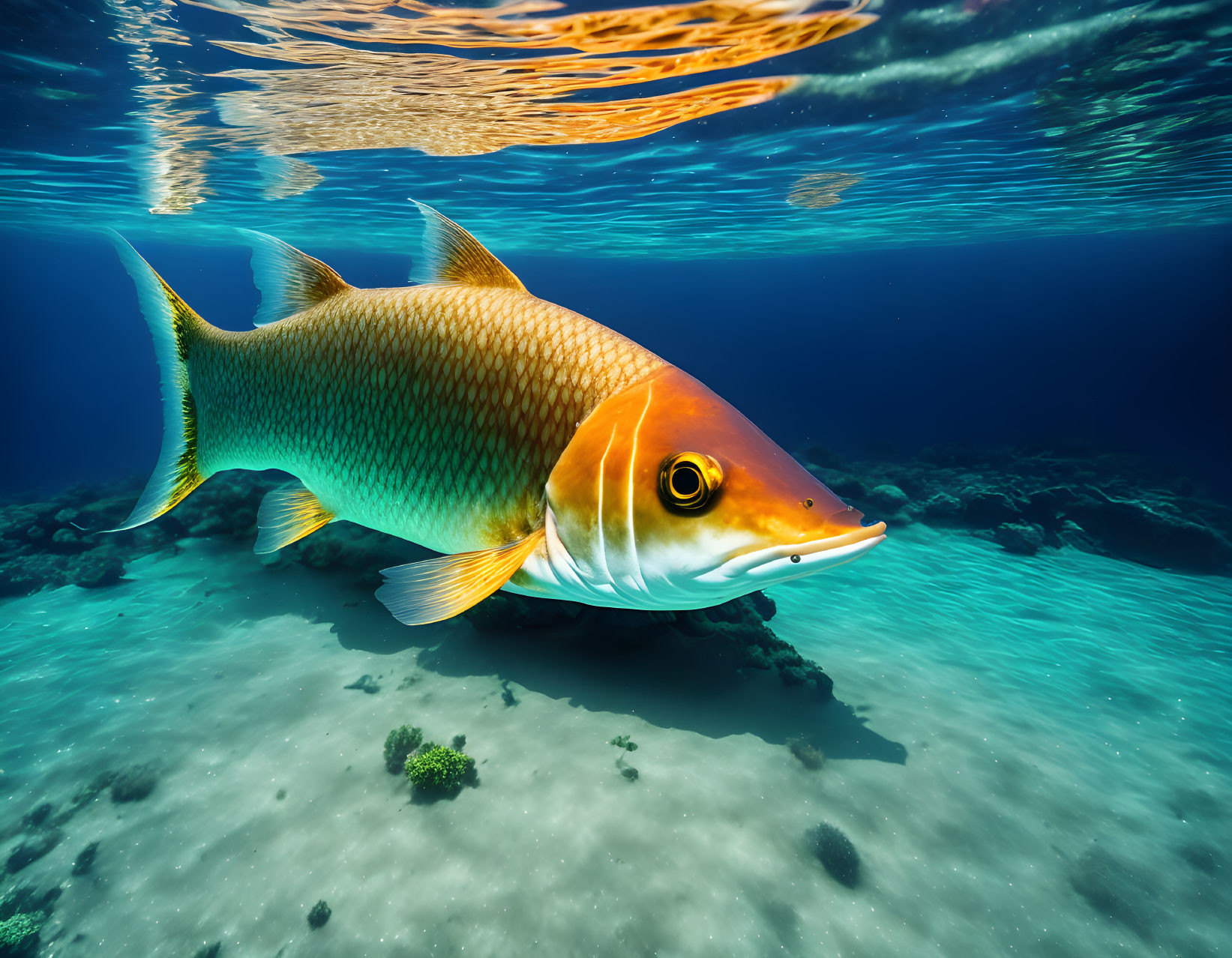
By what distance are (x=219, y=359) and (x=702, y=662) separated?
213 inches

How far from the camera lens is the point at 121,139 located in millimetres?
12297

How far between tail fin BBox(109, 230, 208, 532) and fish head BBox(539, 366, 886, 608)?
1889mm

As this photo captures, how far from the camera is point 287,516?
2279 mm

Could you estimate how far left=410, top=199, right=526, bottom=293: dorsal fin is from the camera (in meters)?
2.00

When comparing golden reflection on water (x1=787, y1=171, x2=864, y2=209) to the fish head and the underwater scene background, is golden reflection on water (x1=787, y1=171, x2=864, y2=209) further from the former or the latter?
the fish head

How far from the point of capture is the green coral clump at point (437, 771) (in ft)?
14.6

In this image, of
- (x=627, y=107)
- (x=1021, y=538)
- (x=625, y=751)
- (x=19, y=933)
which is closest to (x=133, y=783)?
(x=19, y=933)

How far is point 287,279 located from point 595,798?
4.27 meters

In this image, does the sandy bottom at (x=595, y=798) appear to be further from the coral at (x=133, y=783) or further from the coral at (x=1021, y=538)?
Result: the coral at (x=1021, y=538)

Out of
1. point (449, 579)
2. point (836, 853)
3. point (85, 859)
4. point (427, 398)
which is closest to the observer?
point (449, 579)

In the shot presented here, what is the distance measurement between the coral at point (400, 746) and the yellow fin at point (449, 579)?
414 cm

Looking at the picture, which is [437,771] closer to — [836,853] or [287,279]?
[836,853]

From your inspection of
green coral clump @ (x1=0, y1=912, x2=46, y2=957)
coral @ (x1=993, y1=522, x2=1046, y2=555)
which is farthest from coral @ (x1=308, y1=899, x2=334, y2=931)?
coral @ (x1=993, y1=522, x2=1046, y2=555)

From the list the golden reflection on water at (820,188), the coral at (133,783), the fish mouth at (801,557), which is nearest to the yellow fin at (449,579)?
the fish mouth at (801,557)
